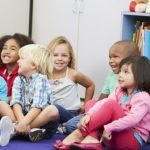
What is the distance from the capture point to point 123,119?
1.66 m

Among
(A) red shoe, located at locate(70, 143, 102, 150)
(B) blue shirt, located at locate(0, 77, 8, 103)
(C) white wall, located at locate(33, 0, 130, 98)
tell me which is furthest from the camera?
(C) white wall, located at locate(33, 0, 130, 98)

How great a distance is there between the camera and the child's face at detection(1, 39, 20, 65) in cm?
226

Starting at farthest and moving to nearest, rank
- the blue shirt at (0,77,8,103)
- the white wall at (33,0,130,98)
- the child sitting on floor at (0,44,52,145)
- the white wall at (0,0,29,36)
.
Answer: the white wall at (0,0,29,36) < the white wall at (33,0,130,98) < the blue shirt at (0,77,8,103) < the child sitting on floor at (0,44,52,145)

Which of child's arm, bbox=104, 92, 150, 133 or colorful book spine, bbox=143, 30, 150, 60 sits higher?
colorful book spine, bbox=143, 30, 150, 60

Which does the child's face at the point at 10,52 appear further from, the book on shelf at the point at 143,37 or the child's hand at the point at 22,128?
the book on shelf at the point at 143,37

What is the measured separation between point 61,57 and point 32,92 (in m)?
0.34

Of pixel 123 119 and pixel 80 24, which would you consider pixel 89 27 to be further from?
pixel 123 119

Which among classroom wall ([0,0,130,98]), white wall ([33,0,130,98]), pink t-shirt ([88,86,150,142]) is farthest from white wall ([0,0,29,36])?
pink t-shirt ([88,86,150,142])

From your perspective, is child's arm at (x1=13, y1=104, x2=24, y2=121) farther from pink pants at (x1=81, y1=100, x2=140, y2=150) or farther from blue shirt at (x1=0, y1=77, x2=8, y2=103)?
pink pants at (x1=81, y1=100, x2=140, y2=150)

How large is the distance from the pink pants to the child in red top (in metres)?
0.70

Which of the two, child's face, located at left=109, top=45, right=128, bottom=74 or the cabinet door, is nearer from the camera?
child's face, located at left=109, top=45, right=128, bottom=74

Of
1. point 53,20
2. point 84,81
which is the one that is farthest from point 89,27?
point 84,81

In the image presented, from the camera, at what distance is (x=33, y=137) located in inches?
70.7

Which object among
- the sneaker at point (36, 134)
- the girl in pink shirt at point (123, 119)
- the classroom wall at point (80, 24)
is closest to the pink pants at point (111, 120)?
the girl in pink shirt at point (123, 119)
